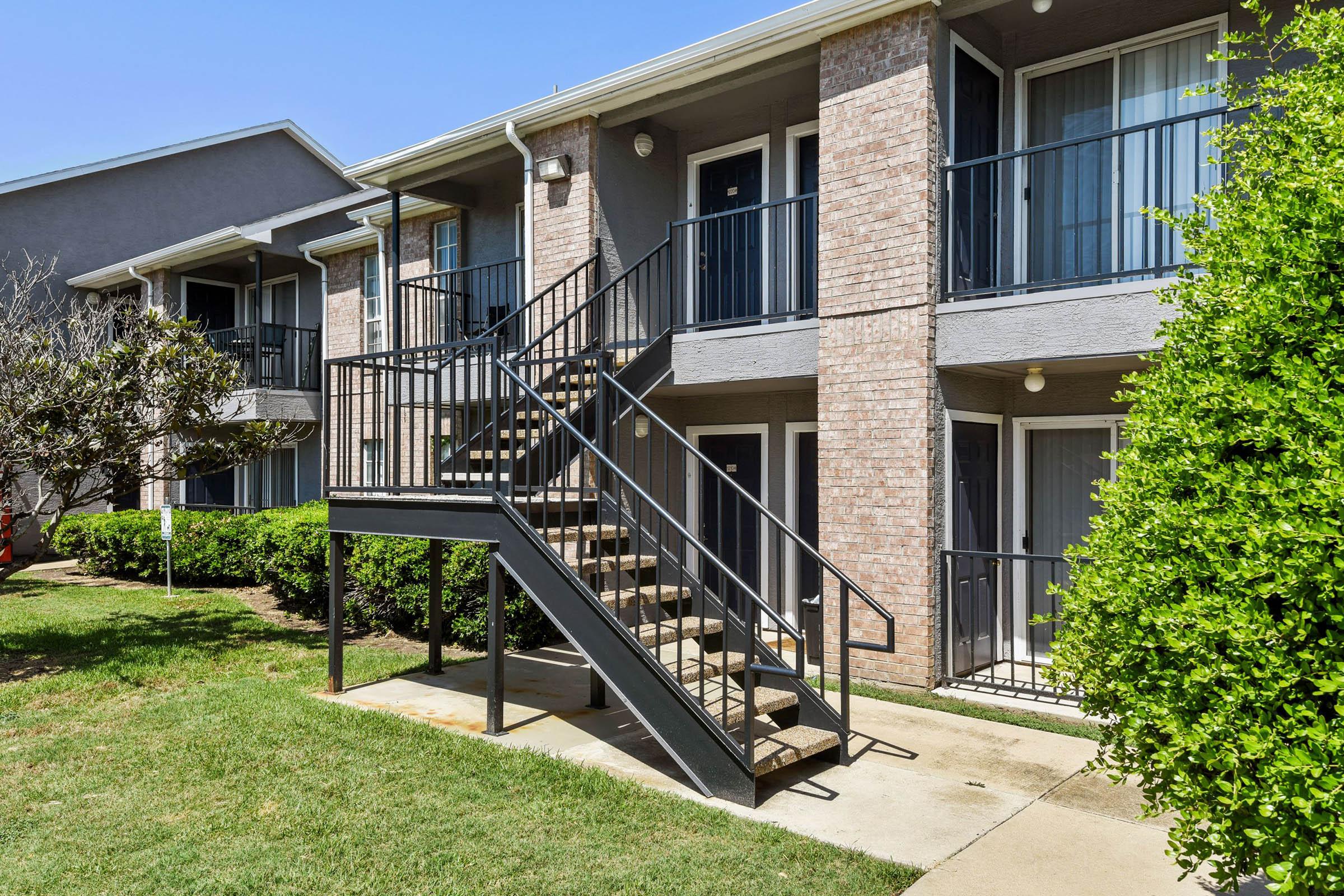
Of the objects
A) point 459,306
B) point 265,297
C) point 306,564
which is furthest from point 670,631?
point 265,297

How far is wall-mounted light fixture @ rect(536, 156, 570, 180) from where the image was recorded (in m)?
9.68

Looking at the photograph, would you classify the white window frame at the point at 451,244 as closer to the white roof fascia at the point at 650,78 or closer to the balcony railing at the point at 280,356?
the white roof fascia at the point at 650,78

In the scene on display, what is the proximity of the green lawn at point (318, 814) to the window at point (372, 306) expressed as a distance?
805 centimetres

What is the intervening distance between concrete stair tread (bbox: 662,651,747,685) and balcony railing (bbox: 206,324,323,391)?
11.7 m

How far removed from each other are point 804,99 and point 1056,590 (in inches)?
271

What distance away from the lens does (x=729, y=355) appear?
841cm

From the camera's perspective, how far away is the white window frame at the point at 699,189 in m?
9.47

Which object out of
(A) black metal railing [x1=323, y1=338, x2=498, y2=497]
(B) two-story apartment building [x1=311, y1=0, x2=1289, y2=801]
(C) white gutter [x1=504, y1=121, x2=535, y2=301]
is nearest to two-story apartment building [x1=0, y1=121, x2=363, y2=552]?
(A) black metal railing [x1=323, y1=338, x2=498, y2=497]

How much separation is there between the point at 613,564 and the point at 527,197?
5.24 meters

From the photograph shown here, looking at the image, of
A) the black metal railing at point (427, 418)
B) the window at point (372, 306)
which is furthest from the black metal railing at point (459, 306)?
the window at point (372, 306)

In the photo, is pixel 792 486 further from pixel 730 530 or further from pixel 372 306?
pixel 372 306

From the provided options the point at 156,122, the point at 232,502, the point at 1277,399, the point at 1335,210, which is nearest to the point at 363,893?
the point at 1277,399

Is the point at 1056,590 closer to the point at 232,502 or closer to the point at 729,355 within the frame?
the point at 729,355

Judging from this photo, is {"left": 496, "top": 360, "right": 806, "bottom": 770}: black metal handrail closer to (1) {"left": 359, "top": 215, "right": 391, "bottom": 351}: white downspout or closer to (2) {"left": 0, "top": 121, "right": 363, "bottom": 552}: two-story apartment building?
(1) {"left": 359, "top": 215, "right": 391, "bottom": 351}: white downspout
